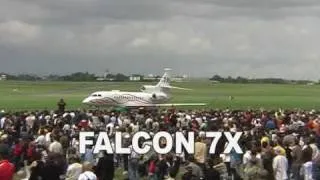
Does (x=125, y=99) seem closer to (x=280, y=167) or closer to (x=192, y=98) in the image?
(x=192, y=98)

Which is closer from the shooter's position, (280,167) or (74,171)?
(74,171)

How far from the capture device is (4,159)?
1248 cm

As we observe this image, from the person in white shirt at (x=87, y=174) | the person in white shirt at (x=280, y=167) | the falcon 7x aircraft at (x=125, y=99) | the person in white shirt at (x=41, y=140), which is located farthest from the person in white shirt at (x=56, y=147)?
the falcon 7x aircraft at (x=125, y=99)

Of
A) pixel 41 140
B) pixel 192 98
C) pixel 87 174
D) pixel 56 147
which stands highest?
pixel 87 174

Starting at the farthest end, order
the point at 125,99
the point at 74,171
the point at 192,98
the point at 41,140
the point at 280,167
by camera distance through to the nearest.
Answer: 1. the point at 192,98
2. the point at 125,99
3. the point at 41,140
4. the point at 280,167
5. the point at 74,171

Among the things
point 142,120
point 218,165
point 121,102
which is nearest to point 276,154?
point 218,165

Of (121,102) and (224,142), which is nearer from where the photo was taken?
(224,142)

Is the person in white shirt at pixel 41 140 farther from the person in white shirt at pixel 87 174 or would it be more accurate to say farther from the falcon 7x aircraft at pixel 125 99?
the falcon 7x aircraft at pixel 125 99

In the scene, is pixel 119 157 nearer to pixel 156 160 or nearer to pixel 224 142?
pixel 224 142

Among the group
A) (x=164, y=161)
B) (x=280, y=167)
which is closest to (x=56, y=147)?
(x=164, y=161)

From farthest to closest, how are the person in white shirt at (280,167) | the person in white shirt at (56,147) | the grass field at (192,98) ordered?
1. the grass field at (192,98)
2. the person in white shirt at (56,147)
3. the person in white shirt at (280,167)

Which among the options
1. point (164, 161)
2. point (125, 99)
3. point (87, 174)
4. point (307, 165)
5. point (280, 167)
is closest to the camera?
point (87, 174)

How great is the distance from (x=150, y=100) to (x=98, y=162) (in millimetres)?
55428

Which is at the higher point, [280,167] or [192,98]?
[280,167]
